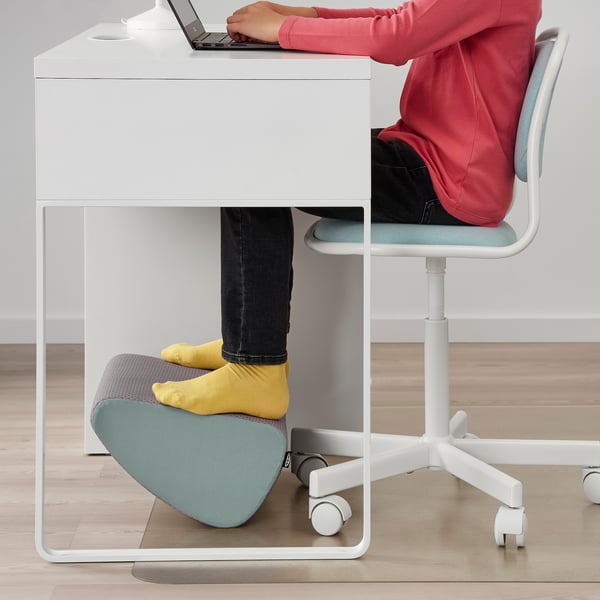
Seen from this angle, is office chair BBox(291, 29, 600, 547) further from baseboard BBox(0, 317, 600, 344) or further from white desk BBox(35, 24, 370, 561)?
baseboard BBox(0, 317, 600, 344)

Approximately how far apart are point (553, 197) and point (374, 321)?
61 cm

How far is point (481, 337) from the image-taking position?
3.22 m

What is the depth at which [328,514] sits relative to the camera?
68.9 inches

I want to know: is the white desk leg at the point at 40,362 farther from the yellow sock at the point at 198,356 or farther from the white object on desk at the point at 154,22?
the white object on desk at the point at 154,22

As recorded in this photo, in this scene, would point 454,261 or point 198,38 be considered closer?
point 198,38

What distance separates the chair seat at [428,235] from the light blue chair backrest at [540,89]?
10 centimetres

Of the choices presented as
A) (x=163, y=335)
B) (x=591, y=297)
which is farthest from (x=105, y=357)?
(x=591, y=297)

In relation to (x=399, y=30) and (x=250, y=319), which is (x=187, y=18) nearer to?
(x=399, y=30)

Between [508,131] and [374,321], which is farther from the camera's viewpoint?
[374,321]

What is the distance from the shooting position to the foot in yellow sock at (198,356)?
2.01 metres

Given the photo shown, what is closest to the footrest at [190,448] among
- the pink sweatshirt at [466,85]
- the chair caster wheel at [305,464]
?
the chair caster wheel at [305,464]

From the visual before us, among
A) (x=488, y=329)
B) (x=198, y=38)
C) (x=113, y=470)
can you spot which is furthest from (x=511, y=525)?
(x=488, y=329)

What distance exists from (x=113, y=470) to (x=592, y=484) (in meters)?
0.86

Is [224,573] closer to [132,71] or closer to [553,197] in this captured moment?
[132,71]
